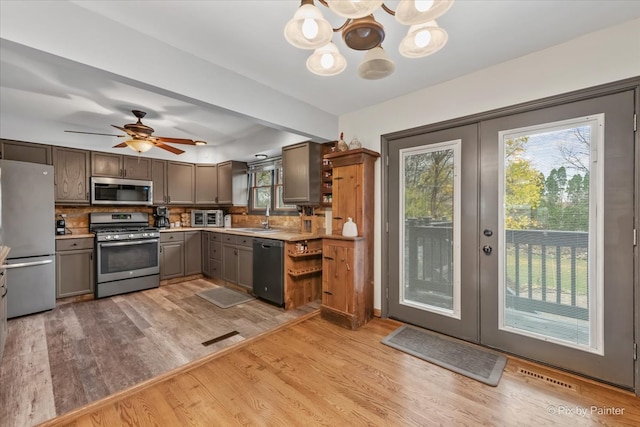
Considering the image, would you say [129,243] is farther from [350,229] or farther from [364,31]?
[364,31]

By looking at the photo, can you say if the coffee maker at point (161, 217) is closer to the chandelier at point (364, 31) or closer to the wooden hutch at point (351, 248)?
the wooden hutch at point (351, 248)

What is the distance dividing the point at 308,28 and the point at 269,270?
291 centimetres

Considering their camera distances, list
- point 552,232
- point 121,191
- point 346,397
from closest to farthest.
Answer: point 346,397, point 552,232, point 121,191

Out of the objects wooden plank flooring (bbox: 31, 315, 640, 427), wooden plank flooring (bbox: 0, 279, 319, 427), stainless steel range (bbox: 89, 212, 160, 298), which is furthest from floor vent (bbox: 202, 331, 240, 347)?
stainless steel range (bbox: 89, 212, 160, 298)

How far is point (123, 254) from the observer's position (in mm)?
4012

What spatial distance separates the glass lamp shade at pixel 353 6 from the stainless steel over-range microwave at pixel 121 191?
15.3ft

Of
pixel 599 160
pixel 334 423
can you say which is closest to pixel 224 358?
pixel 334 423

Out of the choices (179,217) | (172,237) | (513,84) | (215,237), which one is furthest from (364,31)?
(179,217)

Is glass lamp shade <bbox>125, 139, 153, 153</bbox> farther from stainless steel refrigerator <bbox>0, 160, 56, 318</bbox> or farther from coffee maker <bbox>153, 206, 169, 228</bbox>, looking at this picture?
coffee maker <bbox>153, 206, 169, 228</bbox>

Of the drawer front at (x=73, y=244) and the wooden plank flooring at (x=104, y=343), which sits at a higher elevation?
the drawer front at (x=73, y=244)

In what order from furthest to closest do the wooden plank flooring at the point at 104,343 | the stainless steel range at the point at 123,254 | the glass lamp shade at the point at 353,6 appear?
the stainless steel range at the point at 123,254 < the wooden plank flooring at the point at 104,343 < the glass lamp shade at the point at 353,6

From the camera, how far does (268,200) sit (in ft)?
15.6

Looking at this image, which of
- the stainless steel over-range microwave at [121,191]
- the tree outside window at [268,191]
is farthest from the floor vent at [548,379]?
the stainless steel over-range microwave at [121,191]

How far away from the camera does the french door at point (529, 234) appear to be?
6.12 ft
